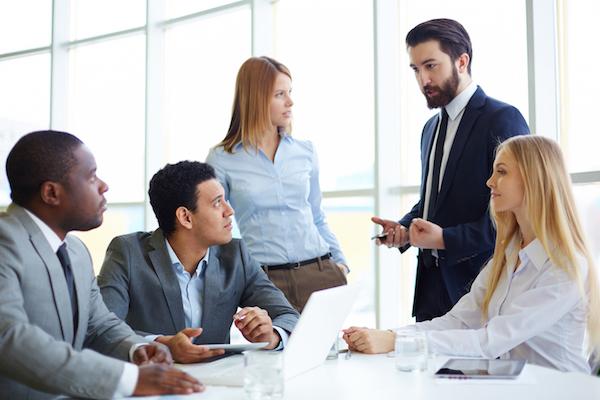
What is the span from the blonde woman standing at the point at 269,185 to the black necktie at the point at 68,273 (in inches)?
51.4

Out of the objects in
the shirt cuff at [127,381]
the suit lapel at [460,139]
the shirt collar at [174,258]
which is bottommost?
the shirt cuff at [127,381]

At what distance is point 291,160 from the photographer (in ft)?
A: 10.5

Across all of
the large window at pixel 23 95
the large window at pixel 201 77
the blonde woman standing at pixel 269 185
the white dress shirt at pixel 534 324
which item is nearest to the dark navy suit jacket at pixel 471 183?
the white dress shirt at pixel 534 324

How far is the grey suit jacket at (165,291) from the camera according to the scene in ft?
7.97

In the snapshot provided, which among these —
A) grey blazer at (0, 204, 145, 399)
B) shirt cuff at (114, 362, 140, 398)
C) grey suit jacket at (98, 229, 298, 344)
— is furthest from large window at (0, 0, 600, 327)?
shirt cuff at (114, 362, 140, 398)

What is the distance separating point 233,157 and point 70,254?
1.32 metres

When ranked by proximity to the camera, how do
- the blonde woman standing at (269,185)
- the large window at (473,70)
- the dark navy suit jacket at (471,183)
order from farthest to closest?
the large window at (473,70)
the blonde woman standing at (269,185)
the dark navy suit jacket at (471,183)

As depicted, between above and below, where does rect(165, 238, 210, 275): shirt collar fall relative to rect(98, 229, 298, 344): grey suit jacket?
above

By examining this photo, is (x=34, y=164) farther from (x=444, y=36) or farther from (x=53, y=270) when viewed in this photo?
(x=444, y=36)

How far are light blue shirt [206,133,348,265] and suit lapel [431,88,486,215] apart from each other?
2.03 ft

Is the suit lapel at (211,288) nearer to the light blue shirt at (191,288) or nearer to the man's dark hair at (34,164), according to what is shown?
the light blue shirt at (191,288)

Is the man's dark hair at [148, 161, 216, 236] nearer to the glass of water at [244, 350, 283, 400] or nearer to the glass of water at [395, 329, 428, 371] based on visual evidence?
the glass of water at [395, 329, 428, 371]

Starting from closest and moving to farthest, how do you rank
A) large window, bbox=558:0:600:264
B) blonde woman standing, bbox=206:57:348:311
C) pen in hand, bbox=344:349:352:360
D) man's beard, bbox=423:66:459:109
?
pen in hand, bbox=344:349:352:360
man's beard, bbox=423:66:459:109
blonde woman standing, bbox=206:57:348:311
large window, bbox=558:0:600:264

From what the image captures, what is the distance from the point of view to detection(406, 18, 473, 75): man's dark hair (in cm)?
289
